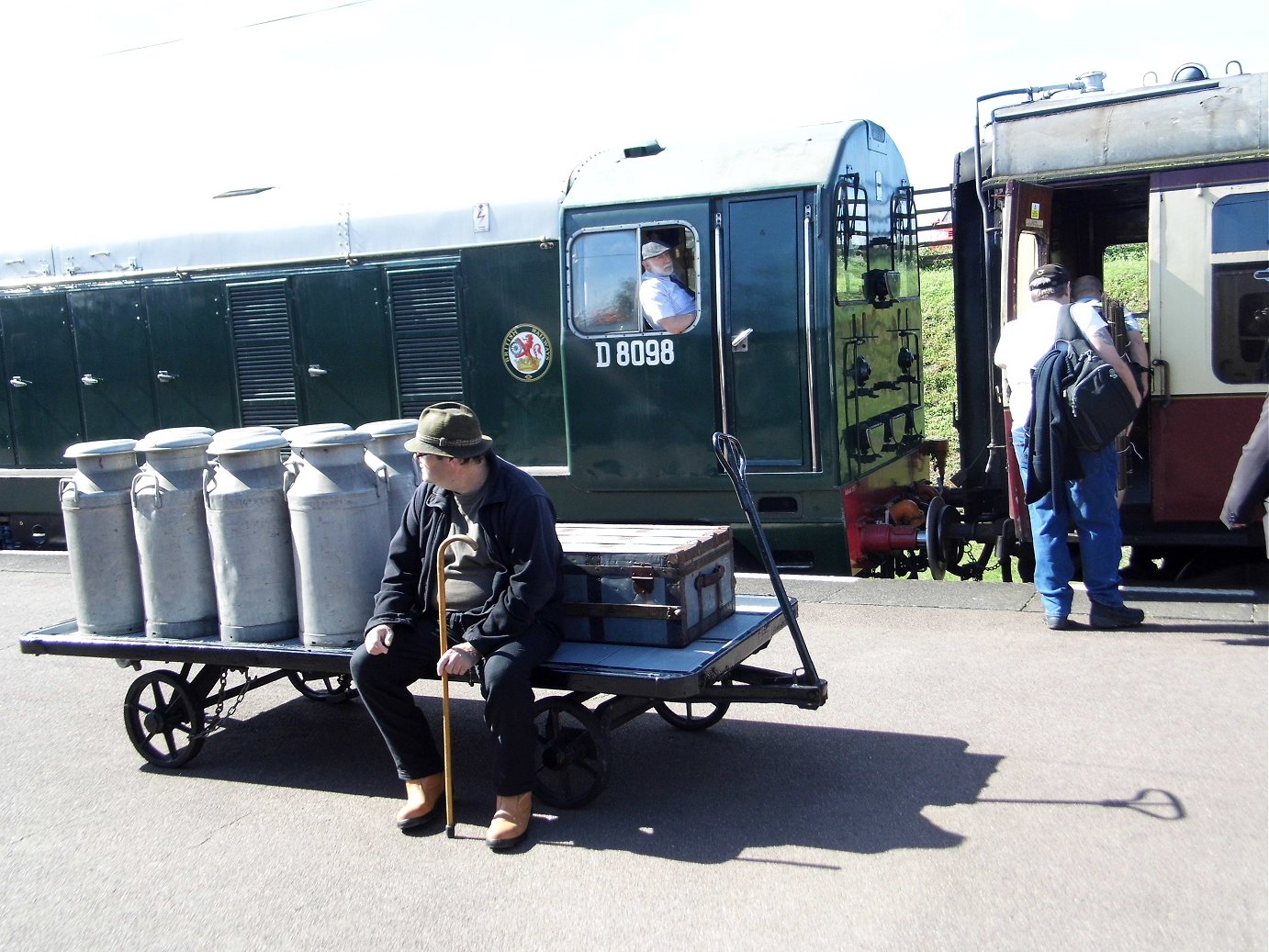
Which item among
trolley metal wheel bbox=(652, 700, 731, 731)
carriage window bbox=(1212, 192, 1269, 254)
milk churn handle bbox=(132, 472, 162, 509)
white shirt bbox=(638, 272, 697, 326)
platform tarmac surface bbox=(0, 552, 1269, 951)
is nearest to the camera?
platform tarmac surface bbox=(0, 552, 1269, 951)

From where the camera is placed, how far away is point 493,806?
15.8 ft

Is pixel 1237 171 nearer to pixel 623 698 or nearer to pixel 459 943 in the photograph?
pixel 623 698

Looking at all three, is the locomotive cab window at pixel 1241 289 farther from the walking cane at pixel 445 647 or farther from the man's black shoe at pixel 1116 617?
the walking cane at pixel 445 647

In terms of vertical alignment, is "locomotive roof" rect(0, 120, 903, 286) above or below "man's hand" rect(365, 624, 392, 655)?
above

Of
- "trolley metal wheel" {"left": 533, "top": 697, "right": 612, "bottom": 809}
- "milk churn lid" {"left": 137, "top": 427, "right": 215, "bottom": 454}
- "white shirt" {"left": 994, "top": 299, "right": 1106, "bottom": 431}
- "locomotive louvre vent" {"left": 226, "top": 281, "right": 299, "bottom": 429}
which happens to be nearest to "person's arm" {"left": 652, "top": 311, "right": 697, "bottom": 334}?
"white shirt" {"left": 994, "top": 299, "right": 1106, "bottom": 431}

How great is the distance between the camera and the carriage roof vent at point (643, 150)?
862cm

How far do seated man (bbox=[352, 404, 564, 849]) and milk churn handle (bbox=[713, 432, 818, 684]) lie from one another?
763 mm

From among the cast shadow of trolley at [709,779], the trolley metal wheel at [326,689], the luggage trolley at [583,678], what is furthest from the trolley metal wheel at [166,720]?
the trolley metal wheel at [326,689]

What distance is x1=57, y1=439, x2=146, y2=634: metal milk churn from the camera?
543 centimetres

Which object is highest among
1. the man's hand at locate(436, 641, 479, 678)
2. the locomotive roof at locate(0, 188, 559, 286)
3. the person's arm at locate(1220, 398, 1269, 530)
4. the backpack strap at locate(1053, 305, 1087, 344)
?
the locomotive roof at locate(0, 188, 559, 286)

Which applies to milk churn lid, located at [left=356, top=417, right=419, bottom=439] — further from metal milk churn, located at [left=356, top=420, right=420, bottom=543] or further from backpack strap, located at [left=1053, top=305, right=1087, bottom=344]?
backpack strap, located at [left=1053, top=305, right=1087, bottom=344]

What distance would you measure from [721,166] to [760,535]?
422 centimetres

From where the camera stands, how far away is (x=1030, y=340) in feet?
21.9

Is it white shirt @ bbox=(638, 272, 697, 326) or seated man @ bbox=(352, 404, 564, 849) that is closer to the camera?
seated man @ bbox=(352, 404, 564, 849)
